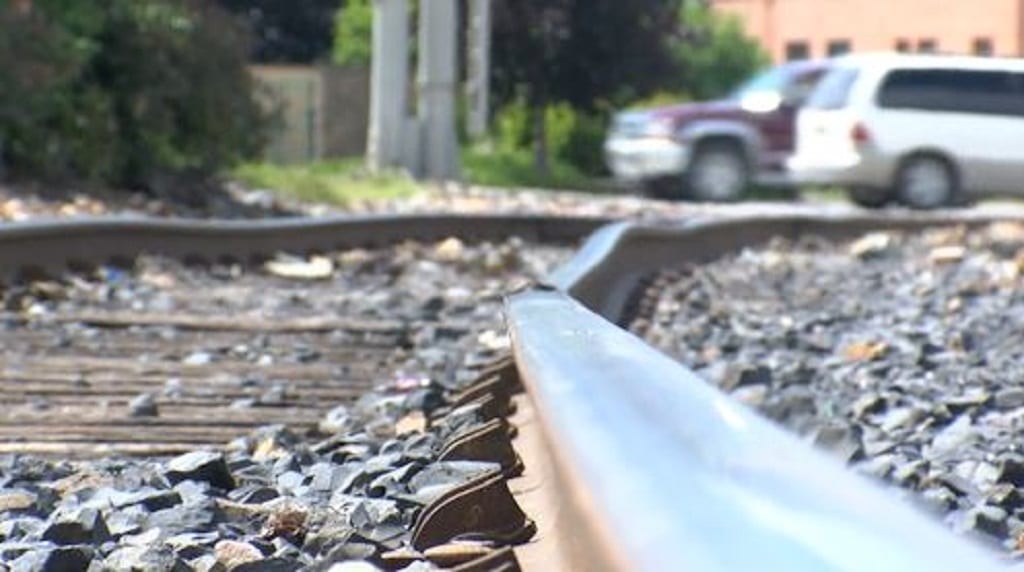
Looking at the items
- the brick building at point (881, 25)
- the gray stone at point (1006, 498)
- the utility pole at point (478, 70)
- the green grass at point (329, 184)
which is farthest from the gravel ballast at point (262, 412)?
the brick building at point (881, 25)

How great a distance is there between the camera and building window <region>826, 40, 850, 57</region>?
5391 cm

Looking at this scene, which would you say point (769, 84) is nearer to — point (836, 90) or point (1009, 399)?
point (836, 90)

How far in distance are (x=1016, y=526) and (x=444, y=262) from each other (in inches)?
364

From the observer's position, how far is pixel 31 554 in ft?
12.6

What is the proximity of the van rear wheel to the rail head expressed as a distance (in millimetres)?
24626

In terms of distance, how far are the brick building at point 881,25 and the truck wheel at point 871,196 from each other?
18726mm

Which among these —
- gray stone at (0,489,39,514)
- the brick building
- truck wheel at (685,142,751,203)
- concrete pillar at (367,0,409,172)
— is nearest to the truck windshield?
truck wheel at (685,142,751,203)

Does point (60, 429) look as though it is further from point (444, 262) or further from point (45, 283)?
point (444, 262)

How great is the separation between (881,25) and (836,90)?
24286mm

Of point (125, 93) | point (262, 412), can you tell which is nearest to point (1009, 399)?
point (262, 412)

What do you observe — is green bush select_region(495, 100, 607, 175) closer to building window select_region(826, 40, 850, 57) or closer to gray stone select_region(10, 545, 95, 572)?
building window select_region(826, 40, 850, 57)

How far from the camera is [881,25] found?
52.2 m

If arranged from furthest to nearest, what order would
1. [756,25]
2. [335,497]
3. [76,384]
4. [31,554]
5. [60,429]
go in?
[756,25]
[76,384]
[60,429]
[335,497]
[31,554]

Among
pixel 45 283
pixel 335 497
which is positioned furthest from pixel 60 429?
pixel 45 283
